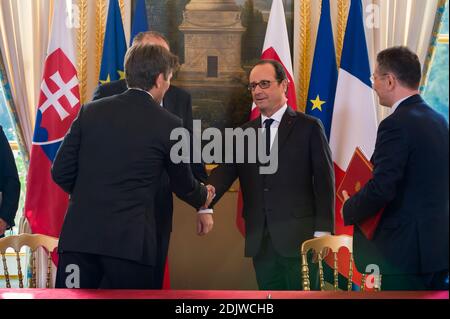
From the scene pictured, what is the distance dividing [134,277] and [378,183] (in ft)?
3.05

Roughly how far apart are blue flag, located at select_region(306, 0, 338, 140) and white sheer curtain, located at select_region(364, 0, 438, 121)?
0.23 metres

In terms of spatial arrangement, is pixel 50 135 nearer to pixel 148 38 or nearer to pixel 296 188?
pixel 148 38

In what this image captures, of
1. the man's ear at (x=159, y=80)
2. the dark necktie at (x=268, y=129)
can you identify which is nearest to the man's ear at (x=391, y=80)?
the man's ear at (x=159, y=80)

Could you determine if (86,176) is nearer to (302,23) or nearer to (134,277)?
(134,277)

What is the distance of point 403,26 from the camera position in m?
3.53

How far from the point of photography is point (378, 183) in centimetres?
204

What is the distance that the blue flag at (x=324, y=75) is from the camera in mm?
3678

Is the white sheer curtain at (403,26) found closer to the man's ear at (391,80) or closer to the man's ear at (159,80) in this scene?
the man's ear at (391,80)

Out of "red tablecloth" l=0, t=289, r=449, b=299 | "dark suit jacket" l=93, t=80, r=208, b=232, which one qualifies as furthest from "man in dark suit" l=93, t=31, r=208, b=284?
"red tablecloth" l=0, t=289, r=449, b=299

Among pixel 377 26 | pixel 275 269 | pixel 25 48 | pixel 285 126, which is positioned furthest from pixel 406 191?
pixel 25 48

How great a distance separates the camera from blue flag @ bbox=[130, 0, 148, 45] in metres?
3.68

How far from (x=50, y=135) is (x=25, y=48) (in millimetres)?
584
